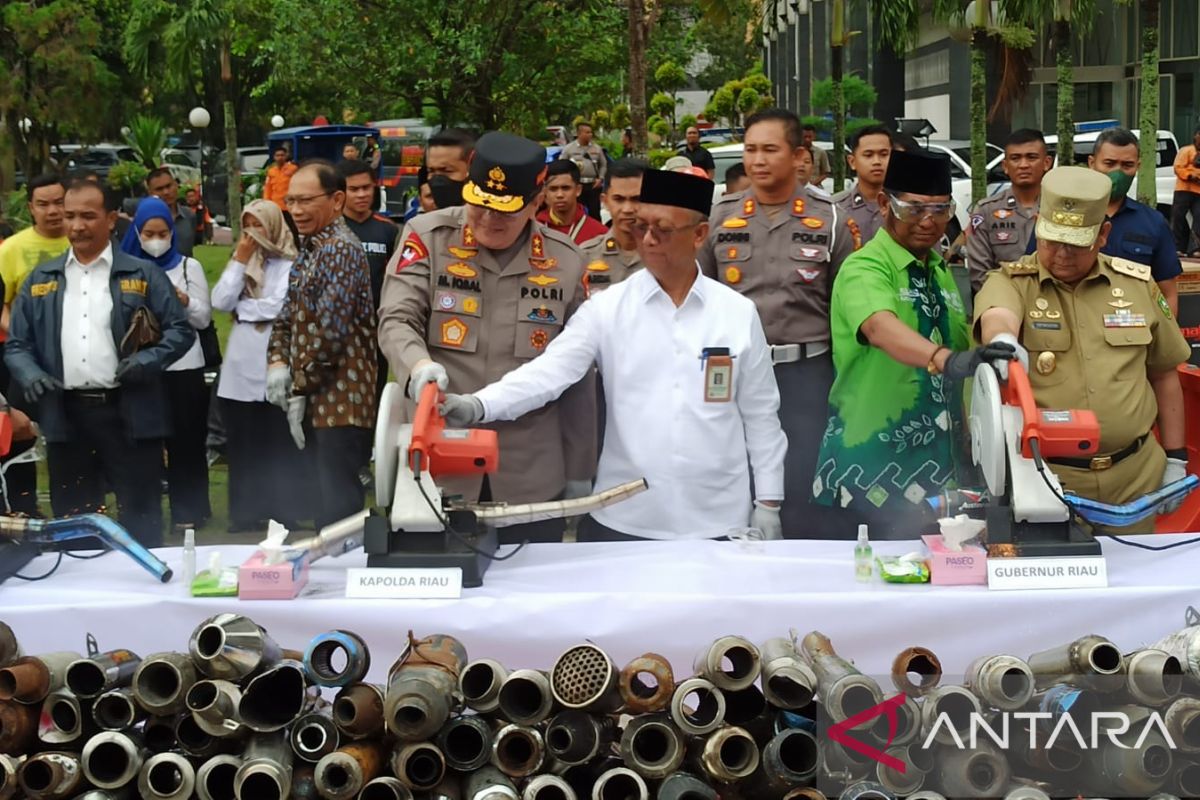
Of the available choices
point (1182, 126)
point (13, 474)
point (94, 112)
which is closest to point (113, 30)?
point (94, 112)

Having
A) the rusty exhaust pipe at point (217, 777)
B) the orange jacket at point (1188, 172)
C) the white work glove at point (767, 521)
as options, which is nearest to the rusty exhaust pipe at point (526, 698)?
the rusty exhaust pipe at point (217, 777)

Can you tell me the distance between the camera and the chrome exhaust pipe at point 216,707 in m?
2.60

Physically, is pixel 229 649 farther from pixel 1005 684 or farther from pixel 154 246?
pixel 154 246

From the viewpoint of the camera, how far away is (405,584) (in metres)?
3.12

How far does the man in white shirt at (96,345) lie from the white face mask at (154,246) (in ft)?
2.73

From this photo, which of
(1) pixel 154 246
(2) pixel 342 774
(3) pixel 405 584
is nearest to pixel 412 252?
(3) pixel 405 584

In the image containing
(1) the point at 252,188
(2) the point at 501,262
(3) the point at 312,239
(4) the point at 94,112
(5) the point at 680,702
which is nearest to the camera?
(5) the point at 680,702

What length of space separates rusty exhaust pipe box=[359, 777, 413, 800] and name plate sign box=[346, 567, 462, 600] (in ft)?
2.00

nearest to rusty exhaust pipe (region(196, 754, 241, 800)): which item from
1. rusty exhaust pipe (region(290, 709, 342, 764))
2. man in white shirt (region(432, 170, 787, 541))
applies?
rusty exhaust pipe (region(290, 709, 342, 764))

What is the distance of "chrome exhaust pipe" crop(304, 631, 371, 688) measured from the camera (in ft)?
8.74

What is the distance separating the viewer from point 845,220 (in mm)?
5125

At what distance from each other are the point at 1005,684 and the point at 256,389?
4.66 m

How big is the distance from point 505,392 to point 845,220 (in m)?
1.92

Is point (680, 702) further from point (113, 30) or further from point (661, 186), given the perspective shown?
point (113, 30)
